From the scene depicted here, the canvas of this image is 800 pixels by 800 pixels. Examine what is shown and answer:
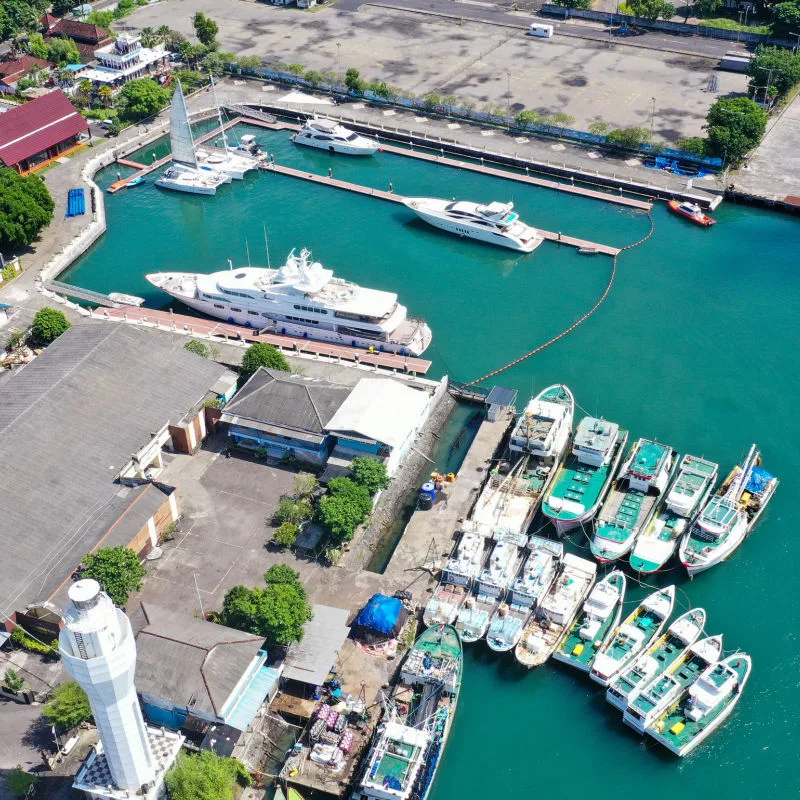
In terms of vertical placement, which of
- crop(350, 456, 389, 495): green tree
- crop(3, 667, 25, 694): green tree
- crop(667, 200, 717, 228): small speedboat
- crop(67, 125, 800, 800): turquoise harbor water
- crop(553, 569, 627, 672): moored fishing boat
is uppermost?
crop(350, 456, 389, 495): green tree

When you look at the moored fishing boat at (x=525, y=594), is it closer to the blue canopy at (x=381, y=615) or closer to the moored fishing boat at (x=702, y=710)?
the blue canopy at (x=381, y=615)

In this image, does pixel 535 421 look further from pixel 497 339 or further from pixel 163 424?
pixel 163 424

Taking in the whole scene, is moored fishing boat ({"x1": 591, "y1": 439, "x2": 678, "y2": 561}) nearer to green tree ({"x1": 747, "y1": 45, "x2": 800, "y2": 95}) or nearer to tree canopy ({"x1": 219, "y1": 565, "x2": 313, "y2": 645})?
tree canopy ({"x1": 219, "y1": 565, "x2": 313, "y2": 645})

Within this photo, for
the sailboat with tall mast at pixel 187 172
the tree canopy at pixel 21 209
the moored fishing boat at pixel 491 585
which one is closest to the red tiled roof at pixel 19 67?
the sailboat with tall mast at pixel 187 172

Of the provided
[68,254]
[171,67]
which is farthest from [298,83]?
[68,254]

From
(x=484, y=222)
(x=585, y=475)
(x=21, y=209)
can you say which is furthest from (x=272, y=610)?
(x=21, y=209)

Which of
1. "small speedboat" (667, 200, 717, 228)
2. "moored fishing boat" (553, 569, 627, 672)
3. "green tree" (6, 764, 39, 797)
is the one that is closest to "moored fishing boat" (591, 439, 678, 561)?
"moored fishing boat" (553, 569, 627, 672)
